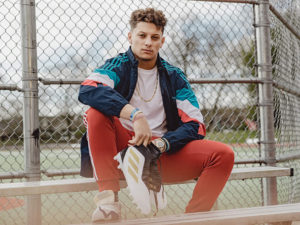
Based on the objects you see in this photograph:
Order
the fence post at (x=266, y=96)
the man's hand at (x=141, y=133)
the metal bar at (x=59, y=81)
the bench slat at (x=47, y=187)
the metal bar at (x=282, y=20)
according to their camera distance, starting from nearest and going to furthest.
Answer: the man's hand at (x=141, y=133) → the bench slat at (x=47, y=187) → the metal bar at (x=59, y=81) → the fence post at (x=266, y=96) → the metal bar at (x=282, y=20)

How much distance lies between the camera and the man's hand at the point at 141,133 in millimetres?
1672

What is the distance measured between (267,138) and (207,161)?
1.16 m

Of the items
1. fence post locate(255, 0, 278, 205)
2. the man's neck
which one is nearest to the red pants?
the man's neck

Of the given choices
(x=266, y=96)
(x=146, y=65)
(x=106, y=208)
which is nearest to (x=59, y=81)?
(x=146, y=65)

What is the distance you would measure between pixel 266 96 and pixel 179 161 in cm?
127

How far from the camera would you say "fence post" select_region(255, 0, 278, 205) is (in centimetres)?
285

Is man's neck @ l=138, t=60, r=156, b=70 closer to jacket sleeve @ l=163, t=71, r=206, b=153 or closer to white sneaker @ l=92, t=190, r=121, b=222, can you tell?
jacket sleeve @ l=163, t=71, r=206, b=153

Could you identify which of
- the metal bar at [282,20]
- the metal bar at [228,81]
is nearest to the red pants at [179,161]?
the metal bar at [228,81]

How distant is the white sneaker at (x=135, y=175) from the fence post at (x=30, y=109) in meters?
0.84

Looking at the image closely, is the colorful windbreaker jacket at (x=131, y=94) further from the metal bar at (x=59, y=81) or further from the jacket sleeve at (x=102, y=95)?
the metal bar at (x=59, y=81)

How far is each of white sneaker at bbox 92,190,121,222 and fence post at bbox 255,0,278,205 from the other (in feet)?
5.29

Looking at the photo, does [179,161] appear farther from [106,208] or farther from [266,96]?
[266,96]

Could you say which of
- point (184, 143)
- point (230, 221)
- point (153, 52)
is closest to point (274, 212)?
point (230, 221)

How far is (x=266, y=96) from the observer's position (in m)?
2.86
